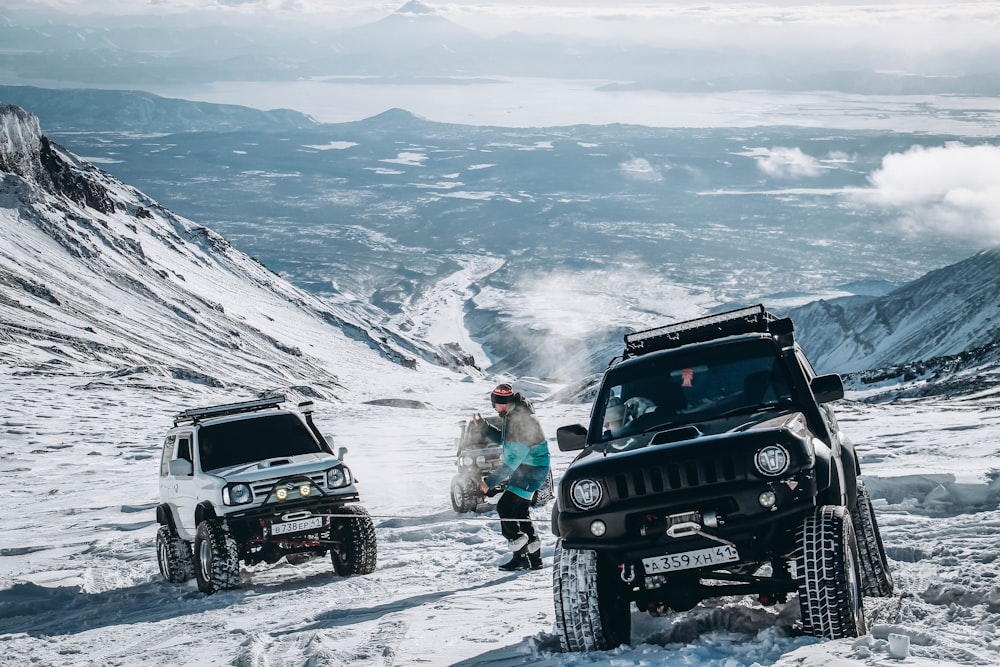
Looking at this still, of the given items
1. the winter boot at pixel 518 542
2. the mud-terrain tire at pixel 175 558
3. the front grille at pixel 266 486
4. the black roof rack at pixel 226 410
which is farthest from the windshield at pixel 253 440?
the winter boot at pixel 518 542

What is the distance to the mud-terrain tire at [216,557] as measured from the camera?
37.9 ft

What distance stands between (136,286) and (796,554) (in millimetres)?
84373

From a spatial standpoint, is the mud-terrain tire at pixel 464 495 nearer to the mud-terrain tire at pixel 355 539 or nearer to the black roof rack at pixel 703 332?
the mud-terrain tire at pixel 355 539

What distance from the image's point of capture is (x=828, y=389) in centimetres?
842

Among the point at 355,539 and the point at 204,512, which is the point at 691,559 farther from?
the point at 204,512

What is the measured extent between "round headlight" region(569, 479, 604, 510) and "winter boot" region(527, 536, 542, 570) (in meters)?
3.94

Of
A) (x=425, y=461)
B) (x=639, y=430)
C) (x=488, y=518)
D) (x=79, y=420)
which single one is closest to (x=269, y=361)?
(x=79, y=420)

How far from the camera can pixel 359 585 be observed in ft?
37.8

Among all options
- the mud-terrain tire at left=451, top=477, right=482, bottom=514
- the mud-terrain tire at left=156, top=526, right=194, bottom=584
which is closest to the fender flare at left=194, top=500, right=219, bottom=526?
the mud-terrain tire at left=156, top=526, right=194, bottom=584

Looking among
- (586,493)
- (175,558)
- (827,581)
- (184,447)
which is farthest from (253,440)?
(827,581)

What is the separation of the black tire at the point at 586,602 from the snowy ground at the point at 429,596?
0.39ft

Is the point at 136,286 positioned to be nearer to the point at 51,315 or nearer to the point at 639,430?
the point at 51,315

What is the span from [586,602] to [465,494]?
890 centimetres

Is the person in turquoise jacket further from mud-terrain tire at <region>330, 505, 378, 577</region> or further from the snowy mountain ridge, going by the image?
the snowy mountain ridge
